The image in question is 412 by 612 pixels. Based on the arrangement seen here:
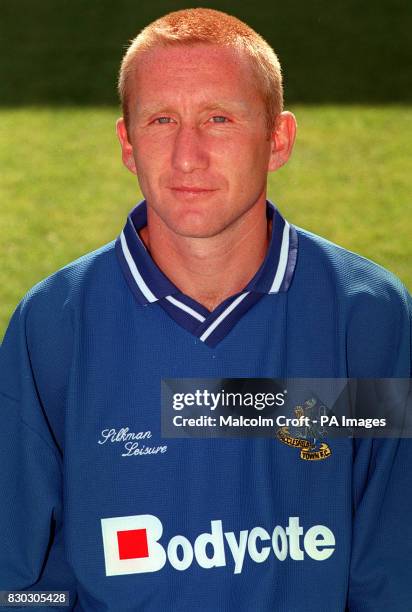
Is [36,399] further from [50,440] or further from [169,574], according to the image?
[169,574]

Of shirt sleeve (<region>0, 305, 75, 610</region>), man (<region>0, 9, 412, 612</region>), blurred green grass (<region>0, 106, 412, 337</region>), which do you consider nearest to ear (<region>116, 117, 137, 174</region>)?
man (<region>0, 9, 412, 612</region>)

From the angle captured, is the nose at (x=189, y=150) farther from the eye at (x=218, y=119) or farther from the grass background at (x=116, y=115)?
the grass background at (x=116, y=115)

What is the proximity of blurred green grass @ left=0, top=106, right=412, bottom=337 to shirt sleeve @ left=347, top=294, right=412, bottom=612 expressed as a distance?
1731mm

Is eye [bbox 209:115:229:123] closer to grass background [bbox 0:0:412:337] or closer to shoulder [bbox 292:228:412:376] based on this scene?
shoulder [bbox 292:228:412:376]

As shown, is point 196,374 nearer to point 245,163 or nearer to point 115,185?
point 245,163

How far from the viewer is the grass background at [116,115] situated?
3551 mm

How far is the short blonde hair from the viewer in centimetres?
147

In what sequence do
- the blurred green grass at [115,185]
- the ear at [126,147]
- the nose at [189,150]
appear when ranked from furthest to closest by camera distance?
1. the blurred green grass at [115,185]
2. the ear at [126,147]
3. the nose at [189,150]

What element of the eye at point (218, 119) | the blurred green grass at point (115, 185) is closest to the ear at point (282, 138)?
the eye at point (218, 119)

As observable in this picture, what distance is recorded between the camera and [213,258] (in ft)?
5.04

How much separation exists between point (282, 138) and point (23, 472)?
525 millimetres

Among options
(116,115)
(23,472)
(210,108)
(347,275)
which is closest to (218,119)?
(210,108)

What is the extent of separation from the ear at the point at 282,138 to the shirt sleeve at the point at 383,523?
0.25 metres
